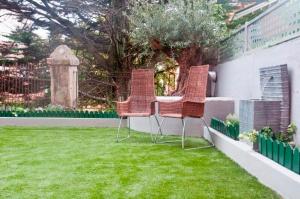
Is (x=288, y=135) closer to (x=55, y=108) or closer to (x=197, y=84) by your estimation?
(x=197, y=84)

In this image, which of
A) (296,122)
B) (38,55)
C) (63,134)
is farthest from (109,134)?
(38,55)

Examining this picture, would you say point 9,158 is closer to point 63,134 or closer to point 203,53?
point 63,134

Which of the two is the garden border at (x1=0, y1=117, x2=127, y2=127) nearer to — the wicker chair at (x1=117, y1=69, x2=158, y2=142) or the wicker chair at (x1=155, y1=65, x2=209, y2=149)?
the wicker chair at (x1=117, y1=69, x2=158, y2=142)

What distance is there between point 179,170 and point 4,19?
35.8ft

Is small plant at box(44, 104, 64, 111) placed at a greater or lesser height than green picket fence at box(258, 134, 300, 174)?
greater

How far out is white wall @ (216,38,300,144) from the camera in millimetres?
4012

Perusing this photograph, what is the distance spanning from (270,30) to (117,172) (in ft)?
9.31

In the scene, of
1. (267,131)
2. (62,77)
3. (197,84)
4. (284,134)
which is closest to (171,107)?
(197,84)

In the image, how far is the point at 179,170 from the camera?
151 inches

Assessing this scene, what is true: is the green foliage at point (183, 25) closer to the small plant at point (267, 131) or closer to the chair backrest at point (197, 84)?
the chair backrest at point (197, 84)

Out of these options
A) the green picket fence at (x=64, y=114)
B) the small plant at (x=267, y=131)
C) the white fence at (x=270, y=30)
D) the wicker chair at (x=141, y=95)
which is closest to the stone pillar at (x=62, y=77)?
the green picket fence at (x=64, y=114)

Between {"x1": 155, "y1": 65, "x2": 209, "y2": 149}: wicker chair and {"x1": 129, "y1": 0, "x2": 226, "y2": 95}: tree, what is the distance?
1936 millimetres

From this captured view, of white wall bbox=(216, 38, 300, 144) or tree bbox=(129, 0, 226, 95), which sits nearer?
white wall bbox=(216, 38, 300, 144)

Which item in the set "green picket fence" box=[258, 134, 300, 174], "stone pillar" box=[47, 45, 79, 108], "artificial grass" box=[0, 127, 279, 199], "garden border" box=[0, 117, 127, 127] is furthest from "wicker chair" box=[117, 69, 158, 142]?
"stone pillar" box=[47, 45, 79, 108]
